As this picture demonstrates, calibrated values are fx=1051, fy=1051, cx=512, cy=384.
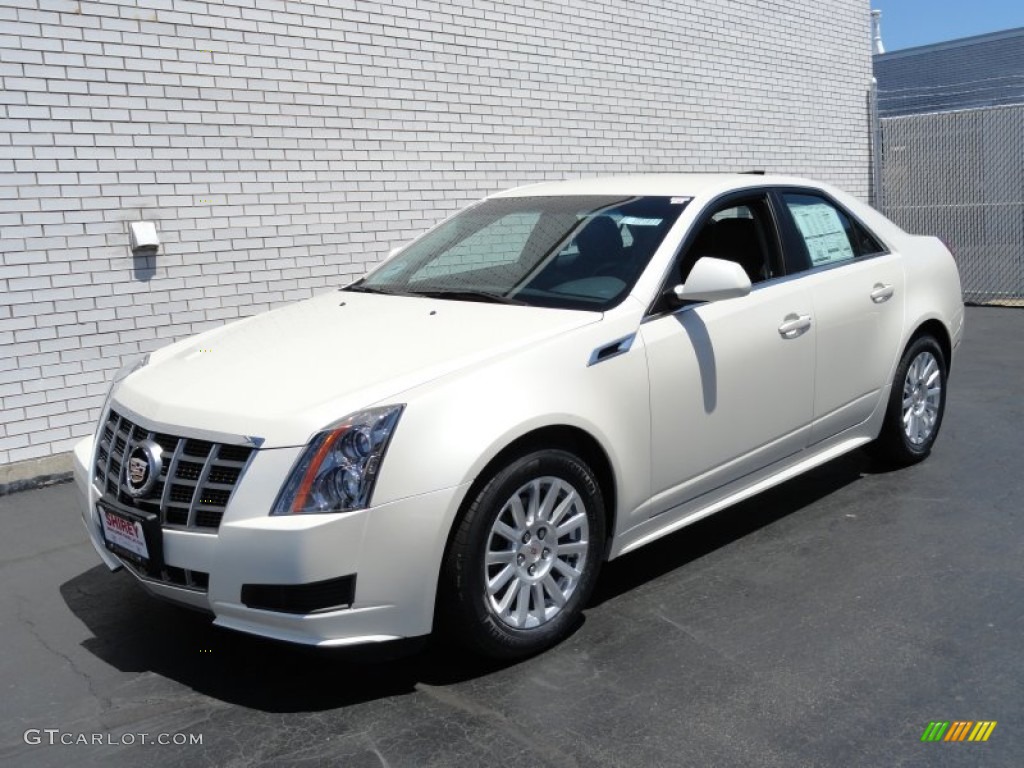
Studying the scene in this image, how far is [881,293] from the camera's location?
5398 millimetres

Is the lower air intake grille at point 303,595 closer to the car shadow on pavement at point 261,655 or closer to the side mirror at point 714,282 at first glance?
the car shadow on pavement at point 261,655

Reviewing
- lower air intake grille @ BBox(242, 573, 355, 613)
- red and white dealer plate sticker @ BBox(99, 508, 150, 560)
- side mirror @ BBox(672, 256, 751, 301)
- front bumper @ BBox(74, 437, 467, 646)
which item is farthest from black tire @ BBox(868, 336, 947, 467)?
red and white dealer plate sticker @ BBox(99, 508, 150, 560)

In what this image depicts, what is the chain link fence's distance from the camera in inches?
522

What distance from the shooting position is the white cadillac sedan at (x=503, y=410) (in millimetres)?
3268

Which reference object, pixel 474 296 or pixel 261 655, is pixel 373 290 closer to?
pixel 474 296

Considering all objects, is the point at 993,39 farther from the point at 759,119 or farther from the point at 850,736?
the point at 850,736

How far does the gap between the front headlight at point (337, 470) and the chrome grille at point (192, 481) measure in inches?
7.6

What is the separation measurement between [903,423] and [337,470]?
3.68 m

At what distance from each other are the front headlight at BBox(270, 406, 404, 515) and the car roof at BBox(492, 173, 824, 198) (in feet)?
6.92

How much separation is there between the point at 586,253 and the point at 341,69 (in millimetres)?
4105

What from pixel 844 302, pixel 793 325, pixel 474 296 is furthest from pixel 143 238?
pixel 844 302

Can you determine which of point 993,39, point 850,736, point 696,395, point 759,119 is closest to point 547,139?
point 759,119

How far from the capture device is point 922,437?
6012mm

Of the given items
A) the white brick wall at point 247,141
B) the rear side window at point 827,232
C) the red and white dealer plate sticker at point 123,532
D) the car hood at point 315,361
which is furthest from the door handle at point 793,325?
the white brick wall at point 247,141
